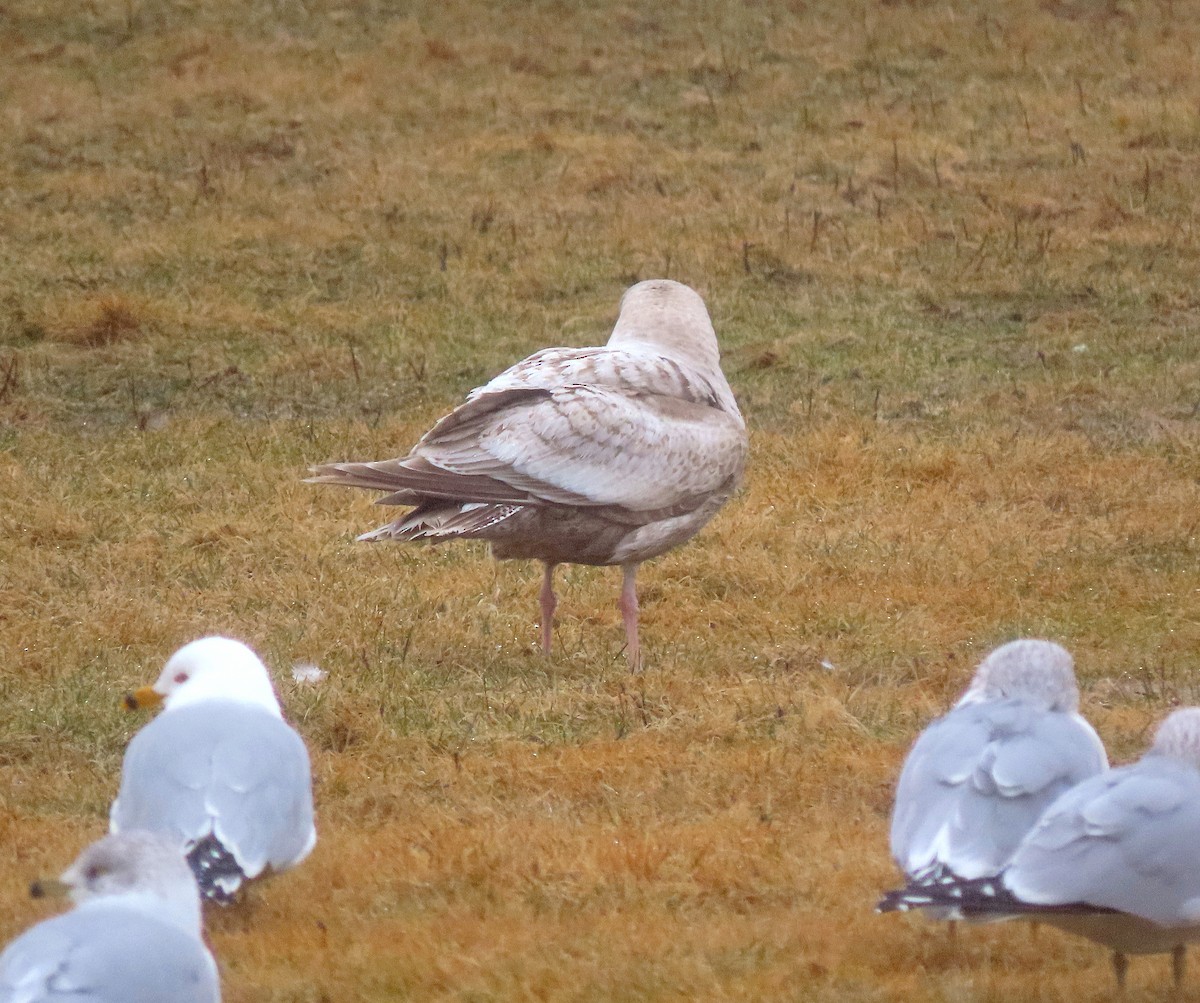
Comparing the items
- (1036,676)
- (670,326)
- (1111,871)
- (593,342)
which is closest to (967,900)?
(1111,871)

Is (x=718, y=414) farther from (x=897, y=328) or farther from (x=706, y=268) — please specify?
(x=706, y=268)

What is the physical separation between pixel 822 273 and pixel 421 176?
4.04m

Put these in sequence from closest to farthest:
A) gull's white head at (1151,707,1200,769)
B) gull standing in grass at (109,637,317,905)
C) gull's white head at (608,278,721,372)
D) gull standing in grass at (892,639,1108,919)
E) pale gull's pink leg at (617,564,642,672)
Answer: gull standing in grass at (892,639,1108,919) < gull's white head at (1151,707,1200,769) < gull standing in grass at (109,637,317,905) < pale gull's pink leg at (617,564,642,672) < gull's white head at (608,278,721,372)

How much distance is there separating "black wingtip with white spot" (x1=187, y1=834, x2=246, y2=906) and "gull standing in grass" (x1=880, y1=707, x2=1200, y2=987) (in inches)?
58.9

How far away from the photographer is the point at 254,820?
15.9ft

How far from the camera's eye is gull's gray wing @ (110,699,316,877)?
480cm

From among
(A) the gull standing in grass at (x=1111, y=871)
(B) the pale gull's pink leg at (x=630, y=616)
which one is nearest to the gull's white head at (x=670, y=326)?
(B) the pale gull's pink leg at (x=630, y=616)

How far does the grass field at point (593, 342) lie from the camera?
5.48 m

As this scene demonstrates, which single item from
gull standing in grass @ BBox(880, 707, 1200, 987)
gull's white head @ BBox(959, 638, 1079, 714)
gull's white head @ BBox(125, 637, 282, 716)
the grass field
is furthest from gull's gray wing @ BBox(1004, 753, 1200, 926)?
gull's white head @ BBox(125, 637, 282, 716)

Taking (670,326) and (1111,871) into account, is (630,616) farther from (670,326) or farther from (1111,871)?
(1111,871)

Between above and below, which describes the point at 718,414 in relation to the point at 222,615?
above

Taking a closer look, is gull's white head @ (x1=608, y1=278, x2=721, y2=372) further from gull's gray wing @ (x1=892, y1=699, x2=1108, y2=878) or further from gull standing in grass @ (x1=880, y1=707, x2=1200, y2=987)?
gull standing in grass @ (x1=880, y1=707, x2=1200, y2=987)

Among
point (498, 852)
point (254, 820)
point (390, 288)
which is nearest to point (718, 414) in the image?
point (498, 852)

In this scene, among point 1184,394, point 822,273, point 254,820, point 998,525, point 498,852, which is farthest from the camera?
point 822,273
